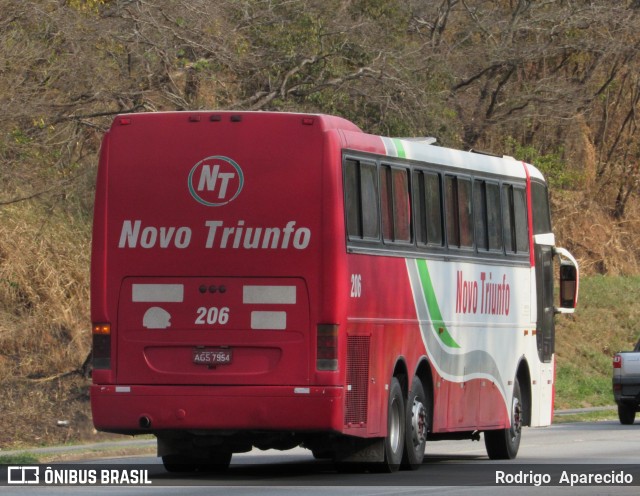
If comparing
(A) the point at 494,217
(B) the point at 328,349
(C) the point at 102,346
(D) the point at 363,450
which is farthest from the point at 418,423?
(C) the point at 102,346

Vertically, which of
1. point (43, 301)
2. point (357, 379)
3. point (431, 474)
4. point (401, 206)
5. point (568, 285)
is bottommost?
point (431, 474)

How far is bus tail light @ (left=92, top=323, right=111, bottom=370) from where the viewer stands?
15.9 meters

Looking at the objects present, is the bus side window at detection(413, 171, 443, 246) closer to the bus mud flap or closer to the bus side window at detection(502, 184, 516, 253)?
the bus side window at detection(502, 184, 516, 253)

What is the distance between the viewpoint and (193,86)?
28.5 m

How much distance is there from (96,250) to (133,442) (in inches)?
281

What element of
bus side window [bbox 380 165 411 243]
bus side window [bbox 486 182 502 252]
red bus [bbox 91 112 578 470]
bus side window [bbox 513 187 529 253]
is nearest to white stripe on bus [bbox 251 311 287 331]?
red bus [bbox 91 112 578 470]

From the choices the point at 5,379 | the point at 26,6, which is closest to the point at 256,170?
the point at 26,6

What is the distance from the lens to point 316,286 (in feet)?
51.0

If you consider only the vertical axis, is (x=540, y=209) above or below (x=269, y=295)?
above

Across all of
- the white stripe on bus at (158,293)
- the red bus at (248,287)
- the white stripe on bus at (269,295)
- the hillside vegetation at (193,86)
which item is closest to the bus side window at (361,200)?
the red bus at (248,287)

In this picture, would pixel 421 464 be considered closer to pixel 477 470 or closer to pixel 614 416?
pixel 477 470

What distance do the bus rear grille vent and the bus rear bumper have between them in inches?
10.3

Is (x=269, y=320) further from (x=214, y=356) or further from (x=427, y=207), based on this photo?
(x=427, y=207)

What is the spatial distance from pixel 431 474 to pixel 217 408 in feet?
9.12
